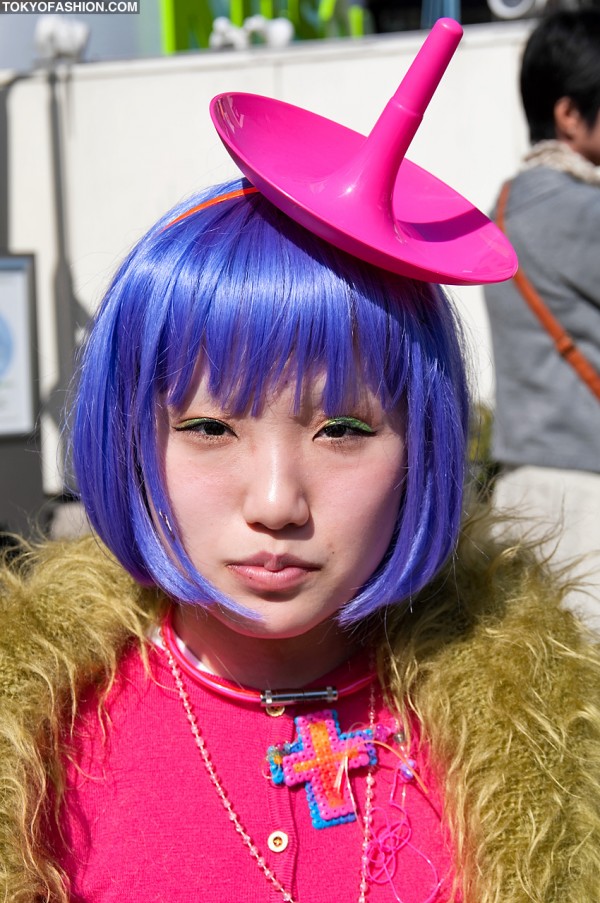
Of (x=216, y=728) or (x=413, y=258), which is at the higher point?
(x=413, y=258)

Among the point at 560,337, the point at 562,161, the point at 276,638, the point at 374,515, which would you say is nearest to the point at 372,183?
the point at 374,515

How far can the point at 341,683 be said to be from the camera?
113 centimetres

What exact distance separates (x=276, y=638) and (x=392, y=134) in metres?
0.52

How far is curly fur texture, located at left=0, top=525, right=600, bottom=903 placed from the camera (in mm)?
1003

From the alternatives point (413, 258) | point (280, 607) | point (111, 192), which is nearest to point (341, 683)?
point (280, 607)

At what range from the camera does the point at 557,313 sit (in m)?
1.88

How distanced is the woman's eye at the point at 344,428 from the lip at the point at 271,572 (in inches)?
4.8

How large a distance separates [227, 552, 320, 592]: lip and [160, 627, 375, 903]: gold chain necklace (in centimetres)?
21

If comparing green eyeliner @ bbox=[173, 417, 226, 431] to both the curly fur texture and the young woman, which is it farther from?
the curly fur texture

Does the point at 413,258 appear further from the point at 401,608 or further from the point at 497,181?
the point at 497,181

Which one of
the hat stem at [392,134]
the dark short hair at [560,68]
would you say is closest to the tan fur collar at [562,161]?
the dark short hair at [560,68]

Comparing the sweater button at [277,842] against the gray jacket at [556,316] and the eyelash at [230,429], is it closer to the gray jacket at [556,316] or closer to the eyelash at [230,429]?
the eyelash at [230,429]

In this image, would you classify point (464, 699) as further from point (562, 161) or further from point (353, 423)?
point (562, 161)

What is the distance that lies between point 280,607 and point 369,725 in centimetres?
25
